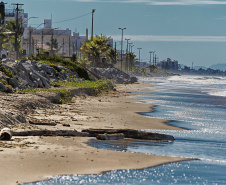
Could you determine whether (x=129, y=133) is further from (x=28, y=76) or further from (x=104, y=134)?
(x=28, y=76)

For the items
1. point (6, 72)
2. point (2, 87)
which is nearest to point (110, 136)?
point (2, 87)

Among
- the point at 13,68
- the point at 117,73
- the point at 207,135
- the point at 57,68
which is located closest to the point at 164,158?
the point at 207,135

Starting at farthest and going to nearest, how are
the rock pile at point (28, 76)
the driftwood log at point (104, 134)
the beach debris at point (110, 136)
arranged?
1. the rock pile at point (28, 76)
2. the beach debris at point (110, 136)
3. the driftwood log at point (104, 134)

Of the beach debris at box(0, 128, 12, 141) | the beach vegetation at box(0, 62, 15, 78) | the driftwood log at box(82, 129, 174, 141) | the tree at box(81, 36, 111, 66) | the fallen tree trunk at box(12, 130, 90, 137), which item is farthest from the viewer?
the tree at box(81, 36, 111, 66)

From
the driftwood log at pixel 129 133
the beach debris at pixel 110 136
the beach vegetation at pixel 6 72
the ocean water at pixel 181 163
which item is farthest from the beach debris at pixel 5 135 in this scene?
the beach vegetation at pixel 6 72

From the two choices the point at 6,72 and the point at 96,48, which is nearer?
the point at 6,72

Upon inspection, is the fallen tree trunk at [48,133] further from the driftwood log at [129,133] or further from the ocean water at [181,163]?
the ocean water at [181,163]

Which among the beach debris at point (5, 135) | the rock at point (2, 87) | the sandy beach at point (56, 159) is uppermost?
the rock at point (2, 87)

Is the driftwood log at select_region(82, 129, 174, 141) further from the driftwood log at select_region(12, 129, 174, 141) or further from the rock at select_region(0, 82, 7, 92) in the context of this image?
the rock at select_region(0, 82, 7, 92)

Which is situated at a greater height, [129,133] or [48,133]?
[48,133]

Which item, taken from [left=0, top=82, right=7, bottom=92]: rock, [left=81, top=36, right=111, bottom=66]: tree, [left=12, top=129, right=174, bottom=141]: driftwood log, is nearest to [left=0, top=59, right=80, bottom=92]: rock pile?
[left=0, top=82, right=7, bottom=92]: rock

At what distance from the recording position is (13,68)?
97.8ft

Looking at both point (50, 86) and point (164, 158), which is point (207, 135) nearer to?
point (164, 158)

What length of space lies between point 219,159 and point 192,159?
699 mm
